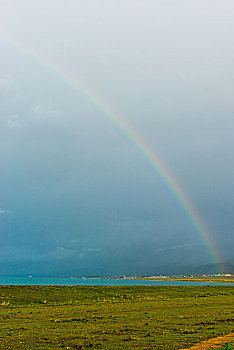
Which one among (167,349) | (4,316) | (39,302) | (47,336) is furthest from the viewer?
(39,302)

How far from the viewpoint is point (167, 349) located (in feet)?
76.8

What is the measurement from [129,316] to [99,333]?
13501mm

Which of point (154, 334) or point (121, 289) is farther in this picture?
point (121, 289)

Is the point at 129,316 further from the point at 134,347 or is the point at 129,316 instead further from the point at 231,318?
the point at 134,347

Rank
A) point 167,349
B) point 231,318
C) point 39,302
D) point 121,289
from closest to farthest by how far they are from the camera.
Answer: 1. point 167,349
2. point 231,318
3. point 39,302
4. point 121,289

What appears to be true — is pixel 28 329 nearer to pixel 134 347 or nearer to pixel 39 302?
pixel 134 347

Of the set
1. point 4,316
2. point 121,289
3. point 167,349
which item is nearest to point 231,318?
point 167,349

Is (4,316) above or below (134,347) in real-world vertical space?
above

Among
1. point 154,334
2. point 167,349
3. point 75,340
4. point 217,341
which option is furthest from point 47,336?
point 217,341

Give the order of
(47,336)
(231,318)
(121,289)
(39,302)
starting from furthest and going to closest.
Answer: (121,289), (39,302), (231,318), (47,336)

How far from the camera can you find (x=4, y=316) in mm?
46906

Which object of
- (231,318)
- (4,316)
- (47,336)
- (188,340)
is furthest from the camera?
(4,316)

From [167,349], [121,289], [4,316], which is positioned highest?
[121,289]

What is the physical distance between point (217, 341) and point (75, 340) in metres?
10.4
